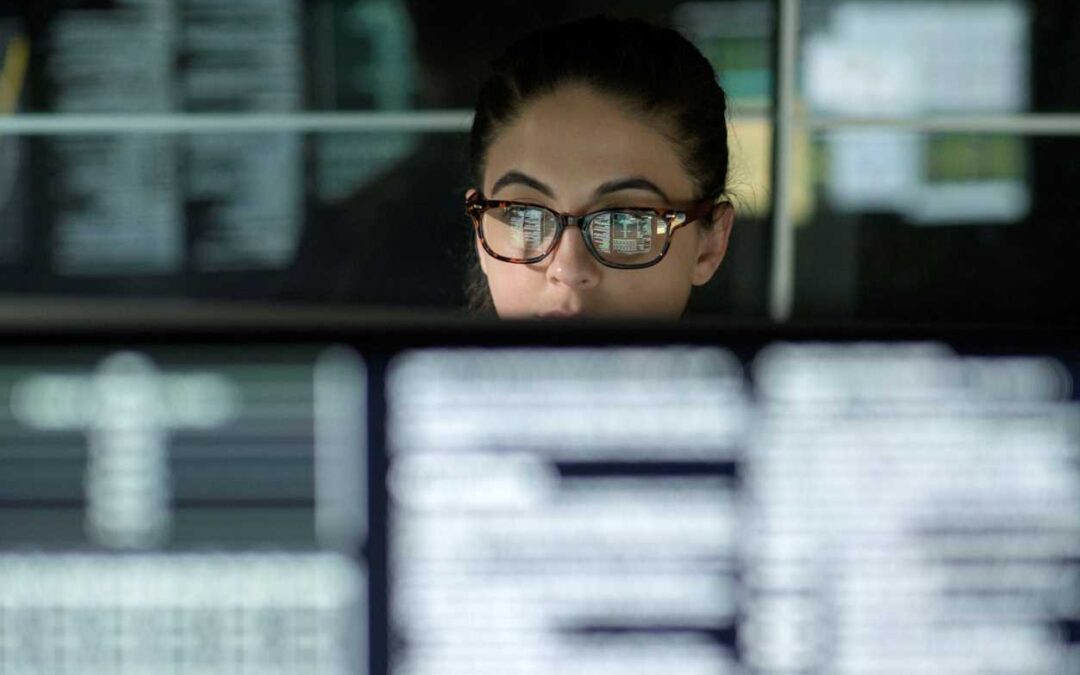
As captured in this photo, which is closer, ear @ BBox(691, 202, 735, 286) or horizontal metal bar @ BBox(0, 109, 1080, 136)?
ear @ BBox(691, 202, 735, 286)

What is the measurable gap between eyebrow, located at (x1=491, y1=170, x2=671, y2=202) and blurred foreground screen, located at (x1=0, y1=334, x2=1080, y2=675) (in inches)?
20.9

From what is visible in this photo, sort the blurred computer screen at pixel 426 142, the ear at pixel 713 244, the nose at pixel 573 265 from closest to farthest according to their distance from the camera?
the nose at pixel 573 265 → the ear at pixel 713 244 → the blurred computer screen at pixel 426 142

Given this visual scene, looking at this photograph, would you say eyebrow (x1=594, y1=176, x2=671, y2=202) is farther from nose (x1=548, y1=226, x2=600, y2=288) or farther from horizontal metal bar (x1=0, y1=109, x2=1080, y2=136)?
horizontal metal bar (x1=0, y1=109, x2=1080, y2=136)

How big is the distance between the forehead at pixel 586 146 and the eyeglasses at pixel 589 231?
1.3 inches

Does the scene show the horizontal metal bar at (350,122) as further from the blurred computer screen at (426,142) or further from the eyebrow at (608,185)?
the eyebrow at (608,185)

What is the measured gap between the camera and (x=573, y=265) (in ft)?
3.05

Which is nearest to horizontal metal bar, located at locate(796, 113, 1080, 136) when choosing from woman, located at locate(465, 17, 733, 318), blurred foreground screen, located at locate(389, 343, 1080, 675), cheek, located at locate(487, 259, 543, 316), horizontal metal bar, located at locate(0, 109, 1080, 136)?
horizontal metal bar, located at locate(0, 109, 1080, 136)

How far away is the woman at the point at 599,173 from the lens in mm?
953

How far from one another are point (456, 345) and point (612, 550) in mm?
105

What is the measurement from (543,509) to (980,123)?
3.42 metres

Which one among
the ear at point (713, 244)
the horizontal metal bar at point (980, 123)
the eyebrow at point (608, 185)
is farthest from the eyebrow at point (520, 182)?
the horizontal metal bar at point (980, 123)

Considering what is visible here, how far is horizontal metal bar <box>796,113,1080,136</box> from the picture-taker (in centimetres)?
359

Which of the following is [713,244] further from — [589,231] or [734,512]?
[734,512]

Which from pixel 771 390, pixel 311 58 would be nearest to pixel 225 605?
pixel 771 390
